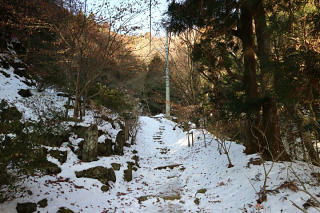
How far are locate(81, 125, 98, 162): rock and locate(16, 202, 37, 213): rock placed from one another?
3.24m

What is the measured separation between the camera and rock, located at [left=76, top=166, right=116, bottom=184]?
6.64 m

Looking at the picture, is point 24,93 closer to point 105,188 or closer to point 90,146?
point 90,146

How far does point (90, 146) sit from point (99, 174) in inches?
54.1

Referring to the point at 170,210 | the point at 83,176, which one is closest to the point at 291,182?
the point at 170,210

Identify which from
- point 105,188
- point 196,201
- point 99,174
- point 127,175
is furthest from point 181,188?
point 99,174

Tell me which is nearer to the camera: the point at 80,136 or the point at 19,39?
the point at 80,136

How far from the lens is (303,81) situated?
3.81 metres

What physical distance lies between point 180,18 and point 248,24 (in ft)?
8.18

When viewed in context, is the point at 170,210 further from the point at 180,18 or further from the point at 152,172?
the point at 180,18

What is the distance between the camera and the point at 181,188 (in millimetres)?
7438

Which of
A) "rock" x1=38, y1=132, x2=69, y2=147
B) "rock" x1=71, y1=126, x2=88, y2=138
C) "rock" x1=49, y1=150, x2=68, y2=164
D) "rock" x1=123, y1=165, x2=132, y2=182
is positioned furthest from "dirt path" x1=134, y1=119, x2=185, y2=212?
"rock" x1=38, y1=132, x2=69, y2=147

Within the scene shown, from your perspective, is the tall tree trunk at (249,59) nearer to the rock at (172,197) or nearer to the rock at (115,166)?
the rock at (172,197)

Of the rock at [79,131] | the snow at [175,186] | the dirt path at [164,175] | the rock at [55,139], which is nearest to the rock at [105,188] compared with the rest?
the snow at [175,186]

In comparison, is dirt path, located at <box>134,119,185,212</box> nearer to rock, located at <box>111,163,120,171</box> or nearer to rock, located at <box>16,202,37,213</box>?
rock, located at <box>111,163,120,171</box>
